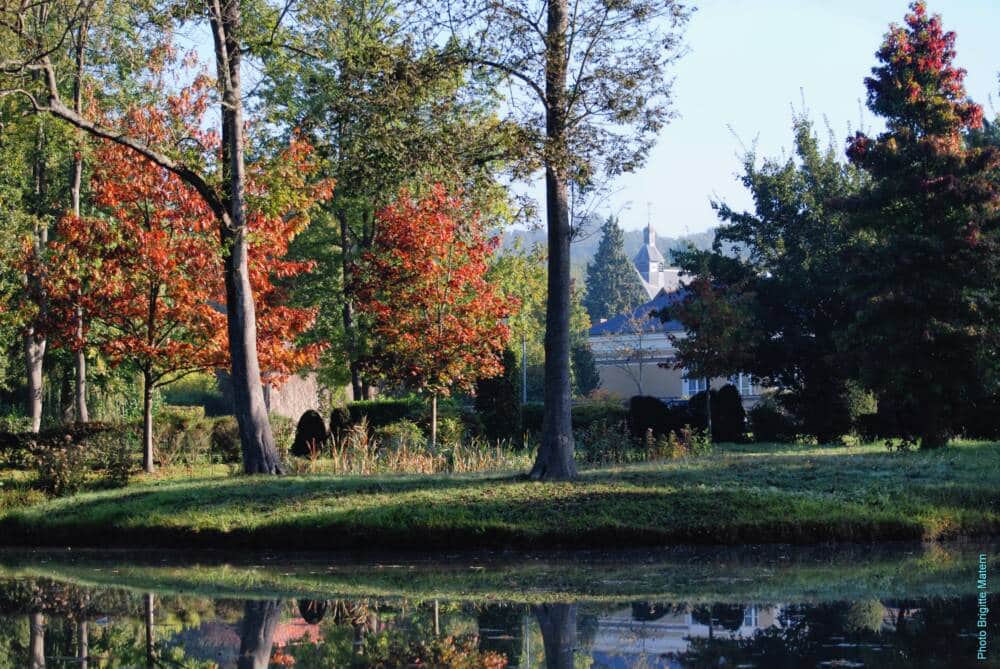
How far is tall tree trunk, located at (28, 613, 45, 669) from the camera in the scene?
22.5 feet

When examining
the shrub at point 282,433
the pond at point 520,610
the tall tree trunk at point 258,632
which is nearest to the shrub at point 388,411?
the shrub at point 282,433

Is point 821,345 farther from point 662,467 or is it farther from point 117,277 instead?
point 117,277

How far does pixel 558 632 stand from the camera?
7.55m

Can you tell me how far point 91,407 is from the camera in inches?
1158

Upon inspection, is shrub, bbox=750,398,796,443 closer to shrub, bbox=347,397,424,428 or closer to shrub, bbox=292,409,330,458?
shrub, bbox=347,397,424,428

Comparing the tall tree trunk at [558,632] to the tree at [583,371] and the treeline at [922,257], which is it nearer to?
the treeline at [922,257]

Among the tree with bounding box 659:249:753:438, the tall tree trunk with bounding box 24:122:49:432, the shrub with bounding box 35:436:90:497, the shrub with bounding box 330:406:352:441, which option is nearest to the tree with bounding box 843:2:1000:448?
the tree with bounding box 659:249:753:438

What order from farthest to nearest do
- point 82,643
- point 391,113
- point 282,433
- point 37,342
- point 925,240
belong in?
point 282,433, point 37,342, point 925,240, point 391,113, point 82,643

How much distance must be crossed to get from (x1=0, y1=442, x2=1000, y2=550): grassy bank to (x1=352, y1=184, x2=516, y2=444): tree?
23.4 feet

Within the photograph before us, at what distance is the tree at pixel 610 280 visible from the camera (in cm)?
9581

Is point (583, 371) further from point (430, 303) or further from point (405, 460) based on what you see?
point (405, 460)

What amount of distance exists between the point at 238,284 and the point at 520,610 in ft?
31.7

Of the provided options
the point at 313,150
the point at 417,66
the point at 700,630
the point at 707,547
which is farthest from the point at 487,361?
the point at 700,630

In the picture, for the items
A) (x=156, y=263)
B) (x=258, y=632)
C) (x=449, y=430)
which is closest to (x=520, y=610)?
(x=258, y=632)
